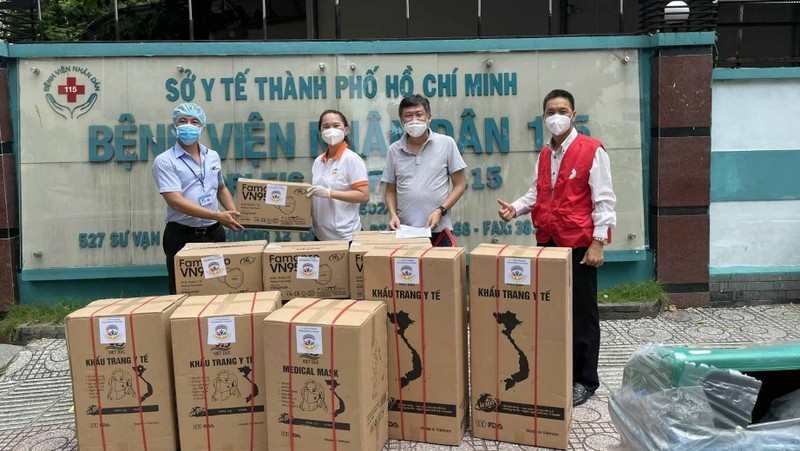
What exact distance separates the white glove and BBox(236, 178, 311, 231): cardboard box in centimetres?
3

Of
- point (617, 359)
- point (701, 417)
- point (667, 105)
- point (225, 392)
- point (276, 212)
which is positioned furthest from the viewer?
point (667, 105)

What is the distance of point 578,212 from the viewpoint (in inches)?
134

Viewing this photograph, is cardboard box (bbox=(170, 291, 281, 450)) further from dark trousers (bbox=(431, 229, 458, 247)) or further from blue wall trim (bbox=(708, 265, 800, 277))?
blue wall trim (bbox=(708, 265, 800, 277))

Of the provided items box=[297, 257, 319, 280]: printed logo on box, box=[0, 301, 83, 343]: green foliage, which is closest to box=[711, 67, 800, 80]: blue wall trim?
box=[297, 257, 319, 280]: printed logo on box

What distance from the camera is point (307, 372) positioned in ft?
8.93

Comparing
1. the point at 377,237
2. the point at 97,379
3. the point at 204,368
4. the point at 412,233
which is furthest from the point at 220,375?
the point at 412,233

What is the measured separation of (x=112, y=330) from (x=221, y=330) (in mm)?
503

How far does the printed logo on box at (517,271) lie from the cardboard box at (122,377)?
1624 mm

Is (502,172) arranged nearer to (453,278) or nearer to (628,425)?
(453,278)

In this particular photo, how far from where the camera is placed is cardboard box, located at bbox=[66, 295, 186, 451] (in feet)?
9.36

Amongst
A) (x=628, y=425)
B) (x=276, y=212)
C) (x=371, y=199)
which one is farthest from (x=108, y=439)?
(x=371, y=199)

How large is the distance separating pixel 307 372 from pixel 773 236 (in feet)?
15.5

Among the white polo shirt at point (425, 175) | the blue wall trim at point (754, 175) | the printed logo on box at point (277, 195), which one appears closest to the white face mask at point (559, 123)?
the white polo shirt at point (425, 175)

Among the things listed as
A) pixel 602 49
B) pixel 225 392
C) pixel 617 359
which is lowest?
pixel 617 359
